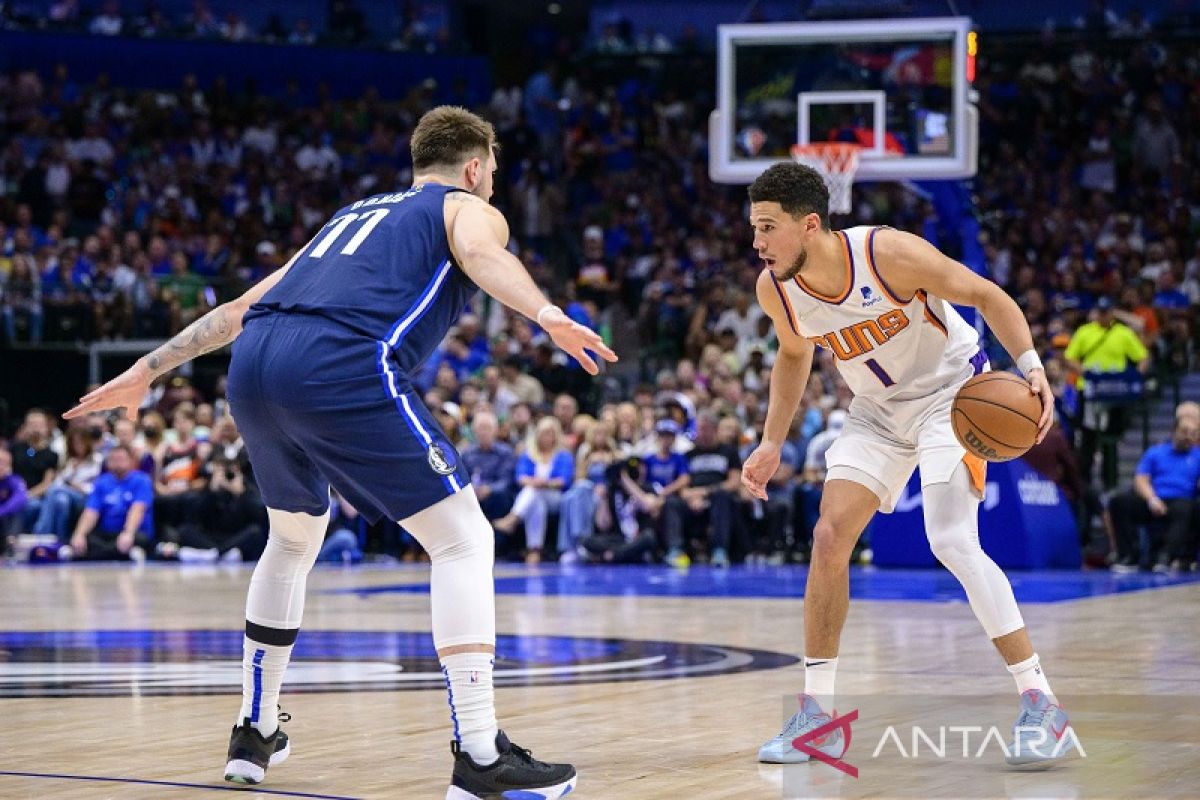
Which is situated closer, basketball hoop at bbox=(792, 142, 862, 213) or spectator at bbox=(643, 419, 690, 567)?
basketball hoop at bbox=(792, 142, 862, 213)

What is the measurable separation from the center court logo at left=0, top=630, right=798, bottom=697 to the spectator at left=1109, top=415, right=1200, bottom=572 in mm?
7555

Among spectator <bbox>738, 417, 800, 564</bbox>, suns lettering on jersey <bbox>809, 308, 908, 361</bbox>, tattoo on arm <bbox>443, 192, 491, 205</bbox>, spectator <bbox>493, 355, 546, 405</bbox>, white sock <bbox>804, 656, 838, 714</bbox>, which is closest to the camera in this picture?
tattoo on arm <bbox>443, 192, 491, 205</bbox>

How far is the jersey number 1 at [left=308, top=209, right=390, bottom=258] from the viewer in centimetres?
511

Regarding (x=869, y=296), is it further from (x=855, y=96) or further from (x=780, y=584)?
(x=855, y=96)

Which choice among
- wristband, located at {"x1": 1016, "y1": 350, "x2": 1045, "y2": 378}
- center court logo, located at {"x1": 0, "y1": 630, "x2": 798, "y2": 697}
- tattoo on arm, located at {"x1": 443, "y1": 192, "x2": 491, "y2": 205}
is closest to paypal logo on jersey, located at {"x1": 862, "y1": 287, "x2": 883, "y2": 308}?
wristband, located at {"x1": 1016, "y1": 350, "x2": 1045, "y2": 378}

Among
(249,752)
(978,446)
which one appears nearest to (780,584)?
(978,446)

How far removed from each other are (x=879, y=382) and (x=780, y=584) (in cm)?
802

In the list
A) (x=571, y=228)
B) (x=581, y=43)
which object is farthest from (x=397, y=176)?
(x=581, y=43)

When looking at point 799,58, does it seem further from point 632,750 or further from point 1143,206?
point 632,750

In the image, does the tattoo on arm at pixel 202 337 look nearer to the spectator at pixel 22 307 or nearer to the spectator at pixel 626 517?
the spectator at pixel 626 517

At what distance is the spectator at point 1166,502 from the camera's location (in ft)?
50.2

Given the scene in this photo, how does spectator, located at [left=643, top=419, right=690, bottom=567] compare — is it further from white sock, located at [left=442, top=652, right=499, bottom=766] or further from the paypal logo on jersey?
white sock, located at [left=442, top=652, right=499, bottom=766]

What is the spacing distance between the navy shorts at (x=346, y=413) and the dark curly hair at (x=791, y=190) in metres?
1.49

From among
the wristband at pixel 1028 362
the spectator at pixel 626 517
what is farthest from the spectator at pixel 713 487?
the wristband at pixel 1028 362
